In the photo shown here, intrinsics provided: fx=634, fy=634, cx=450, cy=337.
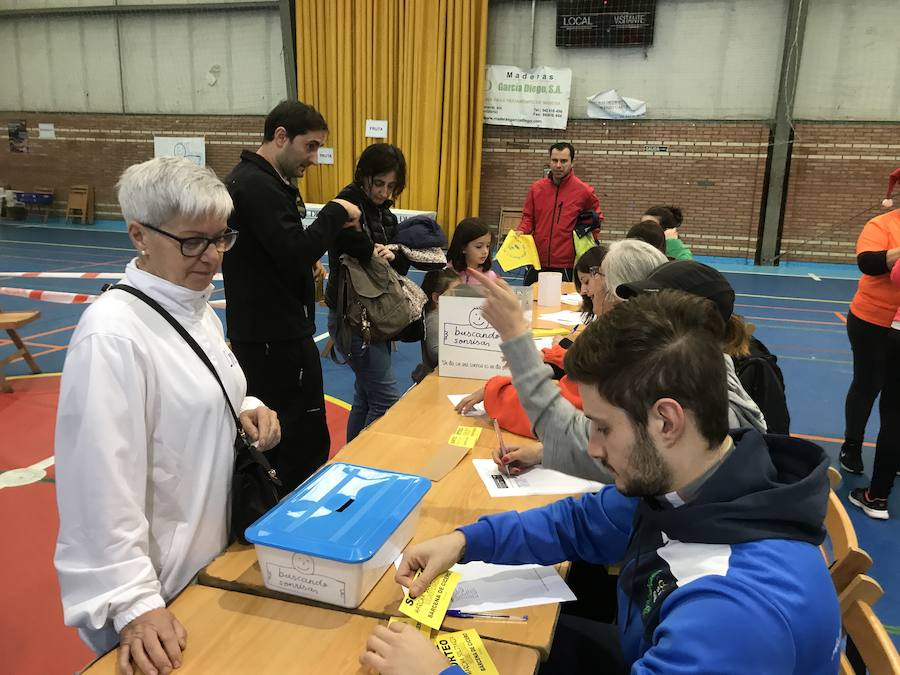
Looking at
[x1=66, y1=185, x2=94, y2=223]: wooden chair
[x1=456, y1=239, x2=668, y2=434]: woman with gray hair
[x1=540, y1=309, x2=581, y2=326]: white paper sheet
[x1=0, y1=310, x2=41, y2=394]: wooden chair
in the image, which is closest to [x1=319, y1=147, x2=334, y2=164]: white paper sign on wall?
[x1=66, y1=185, x2=94, y2=223]: wooden chair

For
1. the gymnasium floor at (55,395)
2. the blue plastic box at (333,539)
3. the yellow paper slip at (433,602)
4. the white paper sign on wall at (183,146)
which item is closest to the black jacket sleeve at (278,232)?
the blue plastic box at (333,539)

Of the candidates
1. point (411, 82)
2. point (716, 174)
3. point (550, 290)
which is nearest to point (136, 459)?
point (550, 290)

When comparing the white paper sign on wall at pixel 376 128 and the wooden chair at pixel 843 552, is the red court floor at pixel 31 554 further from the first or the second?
the white paper sign on wall at pixel 376 128

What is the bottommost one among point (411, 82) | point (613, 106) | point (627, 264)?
point (627, 264)

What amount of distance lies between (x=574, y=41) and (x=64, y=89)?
1146cm

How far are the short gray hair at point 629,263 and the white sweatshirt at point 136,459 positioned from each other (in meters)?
1.42

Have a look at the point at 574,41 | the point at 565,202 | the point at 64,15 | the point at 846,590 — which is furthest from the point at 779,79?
the point at 64,15

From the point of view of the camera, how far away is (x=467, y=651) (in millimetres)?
1238

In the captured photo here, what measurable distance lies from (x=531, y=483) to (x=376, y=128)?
37.3 ft

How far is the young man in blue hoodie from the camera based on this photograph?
3.08 ft

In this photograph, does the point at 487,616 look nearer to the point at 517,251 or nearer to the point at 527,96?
the point at 517,251

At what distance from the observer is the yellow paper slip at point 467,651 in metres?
1.20

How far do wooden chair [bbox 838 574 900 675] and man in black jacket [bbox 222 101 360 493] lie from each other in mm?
1878

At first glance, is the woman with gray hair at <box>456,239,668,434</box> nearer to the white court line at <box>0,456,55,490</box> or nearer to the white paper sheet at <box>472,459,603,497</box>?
the white paper sheet at <box>472,459,603,497</box>
